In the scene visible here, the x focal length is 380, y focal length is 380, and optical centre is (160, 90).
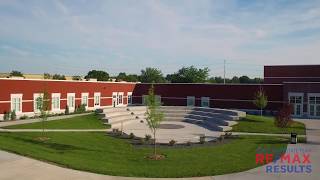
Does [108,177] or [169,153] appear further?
[169,153]

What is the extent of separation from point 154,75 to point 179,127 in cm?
8767

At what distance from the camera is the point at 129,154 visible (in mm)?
21812

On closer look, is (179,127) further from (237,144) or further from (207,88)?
(207,88)

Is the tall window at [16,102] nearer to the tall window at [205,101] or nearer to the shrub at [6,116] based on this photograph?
the shrub at [6,116]

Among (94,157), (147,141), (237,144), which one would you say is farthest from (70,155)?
(237,144)

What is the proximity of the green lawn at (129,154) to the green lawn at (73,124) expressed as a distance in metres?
4.66

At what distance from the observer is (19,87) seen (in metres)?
42.1

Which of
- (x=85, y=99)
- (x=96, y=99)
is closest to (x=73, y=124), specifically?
(x=85, y=99)

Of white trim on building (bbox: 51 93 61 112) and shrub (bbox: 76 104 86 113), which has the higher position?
white trim on building (bbox: 51 93 61 112)

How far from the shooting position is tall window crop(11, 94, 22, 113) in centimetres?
4128

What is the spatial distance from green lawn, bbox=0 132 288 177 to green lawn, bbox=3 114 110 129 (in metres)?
4.66

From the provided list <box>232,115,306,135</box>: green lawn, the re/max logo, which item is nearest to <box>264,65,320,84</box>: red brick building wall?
<box>232,115,306,135</box>: green lawn

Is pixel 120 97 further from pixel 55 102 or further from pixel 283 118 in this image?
pixel 283 118

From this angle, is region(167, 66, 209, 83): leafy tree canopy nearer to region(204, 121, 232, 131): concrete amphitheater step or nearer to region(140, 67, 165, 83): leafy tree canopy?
region(140, 67, 165, 83): leafy tree canopy
